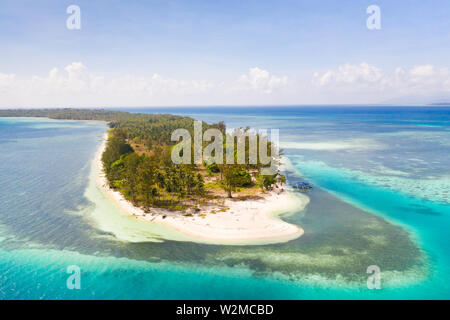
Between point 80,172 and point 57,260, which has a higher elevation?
point 80,172

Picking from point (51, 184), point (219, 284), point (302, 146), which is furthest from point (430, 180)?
point (51, 184)

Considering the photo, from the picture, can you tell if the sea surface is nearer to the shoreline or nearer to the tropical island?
the shoreline

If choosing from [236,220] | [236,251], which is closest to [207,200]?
[236,220]

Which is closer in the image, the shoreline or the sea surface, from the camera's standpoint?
the sea surface

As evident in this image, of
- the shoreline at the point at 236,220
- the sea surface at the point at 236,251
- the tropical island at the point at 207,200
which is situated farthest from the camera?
the tropical island at the point at 207,200

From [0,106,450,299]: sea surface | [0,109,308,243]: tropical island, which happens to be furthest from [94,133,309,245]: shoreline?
[0,106,450,299]: sea surface

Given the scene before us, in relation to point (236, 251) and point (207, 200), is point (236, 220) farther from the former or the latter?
point (207, 200)

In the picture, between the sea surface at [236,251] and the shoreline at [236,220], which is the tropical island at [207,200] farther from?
the sea surface at [236,251]

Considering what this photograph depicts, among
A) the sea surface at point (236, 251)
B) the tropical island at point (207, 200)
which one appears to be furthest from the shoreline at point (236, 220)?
the sea surface at point (236, 251)
